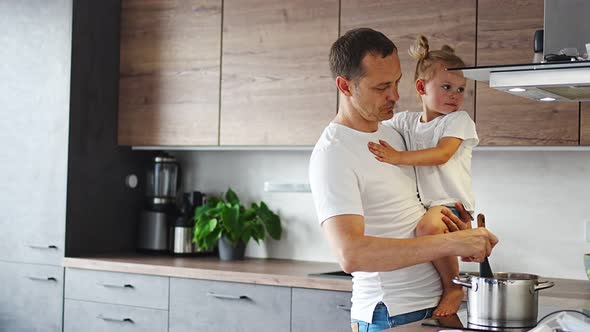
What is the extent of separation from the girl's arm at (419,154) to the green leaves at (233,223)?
1.72 metres

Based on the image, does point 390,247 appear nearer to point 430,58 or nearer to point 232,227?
point 430,58

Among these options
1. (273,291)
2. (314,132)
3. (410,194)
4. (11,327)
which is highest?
(314,132)

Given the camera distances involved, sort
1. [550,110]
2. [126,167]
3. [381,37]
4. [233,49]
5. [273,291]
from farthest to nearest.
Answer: [126,167] → [233,49] → [273,291] → [550,110] → [381,37]

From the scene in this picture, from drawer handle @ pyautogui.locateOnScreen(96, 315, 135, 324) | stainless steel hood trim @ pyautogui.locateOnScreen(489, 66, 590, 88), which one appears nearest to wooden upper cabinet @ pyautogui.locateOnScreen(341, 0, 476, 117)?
stainless steel hood trim @ pyautogui.locateOnScreen(489, 66, 590, 88)

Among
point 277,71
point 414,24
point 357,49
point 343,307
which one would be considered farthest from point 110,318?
point 357,49

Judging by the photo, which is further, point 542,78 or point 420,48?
point 420,48

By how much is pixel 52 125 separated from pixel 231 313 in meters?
1.31

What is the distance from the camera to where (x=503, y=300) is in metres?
1.97

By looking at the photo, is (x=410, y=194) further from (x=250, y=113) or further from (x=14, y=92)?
(x=14, y=92)

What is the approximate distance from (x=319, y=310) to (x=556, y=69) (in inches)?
60.6

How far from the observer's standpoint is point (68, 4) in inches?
159

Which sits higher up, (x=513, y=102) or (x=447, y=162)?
(x=513, y=102)

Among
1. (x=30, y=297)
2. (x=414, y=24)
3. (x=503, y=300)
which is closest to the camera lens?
(x=503, y=300)

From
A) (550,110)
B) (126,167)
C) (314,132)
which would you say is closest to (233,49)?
(314,132)
